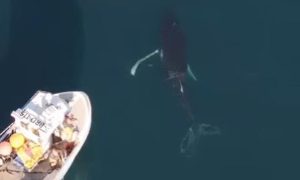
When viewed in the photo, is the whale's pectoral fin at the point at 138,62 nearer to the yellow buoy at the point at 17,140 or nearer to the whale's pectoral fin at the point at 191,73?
the whale's pectoral fin at the point at 191,73

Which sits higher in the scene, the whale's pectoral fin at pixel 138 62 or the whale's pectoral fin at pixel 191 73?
the whale's pectoral fin at pixel 138 62

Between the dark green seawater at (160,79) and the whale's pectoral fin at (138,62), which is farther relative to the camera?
the whale's pectoral fin at (138,62)

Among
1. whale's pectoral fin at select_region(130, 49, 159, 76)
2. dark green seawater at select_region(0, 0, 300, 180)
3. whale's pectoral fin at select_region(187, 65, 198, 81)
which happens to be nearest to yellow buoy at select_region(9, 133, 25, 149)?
dark green seawater at select_region(0, 0, 300, 180)

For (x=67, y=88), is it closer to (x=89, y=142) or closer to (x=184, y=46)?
(x=89, y=142)

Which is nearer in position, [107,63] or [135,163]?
[135,163]

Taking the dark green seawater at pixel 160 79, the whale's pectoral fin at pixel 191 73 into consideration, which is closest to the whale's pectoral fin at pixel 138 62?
the dark green seawater at pixel 160 79

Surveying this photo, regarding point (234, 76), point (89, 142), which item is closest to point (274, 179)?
point (234, 76)

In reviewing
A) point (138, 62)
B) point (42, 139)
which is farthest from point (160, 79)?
point (42, 139)
